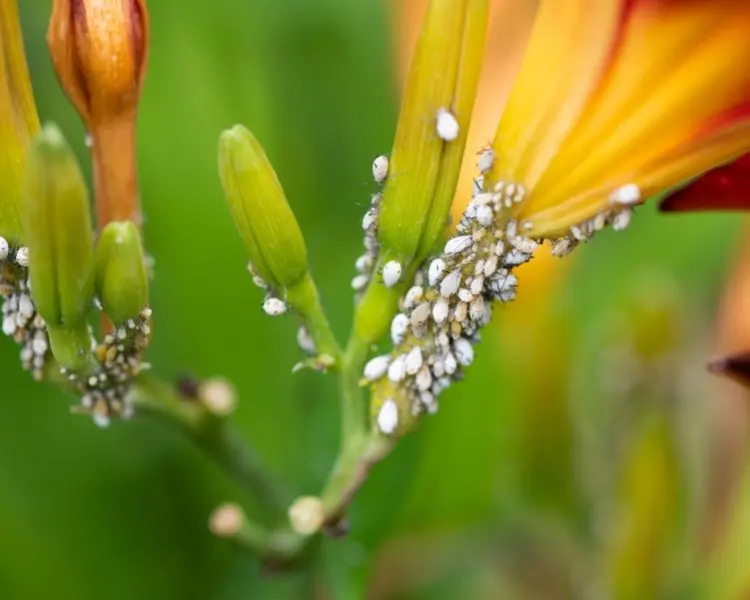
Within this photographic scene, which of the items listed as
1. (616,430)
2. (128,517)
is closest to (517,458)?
(616,430)

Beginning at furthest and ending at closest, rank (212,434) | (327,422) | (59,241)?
1. (327,422)
2. (212,434)
3. (59,241)

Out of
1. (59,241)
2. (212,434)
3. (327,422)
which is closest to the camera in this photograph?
(59,241)

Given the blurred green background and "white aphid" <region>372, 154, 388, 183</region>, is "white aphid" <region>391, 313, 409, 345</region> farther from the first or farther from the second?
the blurred green background

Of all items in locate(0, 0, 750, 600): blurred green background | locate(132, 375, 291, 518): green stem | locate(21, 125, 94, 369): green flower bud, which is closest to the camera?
locate(21, 125, 94, 369): green flower bud

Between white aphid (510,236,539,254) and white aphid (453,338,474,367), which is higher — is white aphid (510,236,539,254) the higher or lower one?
the higher one

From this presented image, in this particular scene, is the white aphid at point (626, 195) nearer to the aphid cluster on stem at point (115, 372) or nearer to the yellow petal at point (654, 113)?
the yellow petal at point (654, 113)

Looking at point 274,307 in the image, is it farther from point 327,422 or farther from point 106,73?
point 327,422

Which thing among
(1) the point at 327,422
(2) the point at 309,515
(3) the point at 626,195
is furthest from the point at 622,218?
(1) the point at 327,422

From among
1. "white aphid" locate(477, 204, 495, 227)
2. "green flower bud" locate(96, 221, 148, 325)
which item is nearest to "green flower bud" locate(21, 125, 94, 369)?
"green flower bud" locate(96, 221, 148, 325)
